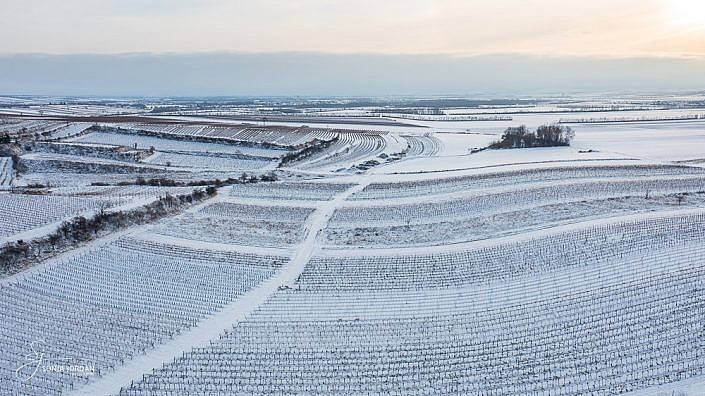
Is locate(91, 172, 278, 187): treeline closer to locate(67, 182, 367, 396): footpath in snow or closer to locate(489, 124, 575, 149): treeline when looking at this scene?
locate(67, 182, 367, 396): footpath in snow

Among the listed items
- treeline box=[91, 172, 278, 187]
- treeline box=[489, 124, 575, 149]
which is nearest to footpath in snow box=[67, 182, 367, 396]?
treeline box=[91, 172, 278, 187]

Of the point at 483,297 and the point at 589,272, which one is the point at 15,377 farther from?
the point at 589,272

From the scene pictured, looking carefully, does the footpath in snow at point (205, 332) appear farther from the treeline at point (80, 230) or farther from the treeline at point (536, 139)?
the treeline at point (536, 139)

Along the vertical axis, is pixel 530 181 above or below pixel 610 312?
above

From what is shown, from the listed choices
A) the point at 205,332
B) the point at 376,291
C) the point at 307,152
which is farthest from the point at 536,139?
the point at 205,332

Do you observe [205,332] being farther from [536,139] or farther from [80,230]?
[536,139]

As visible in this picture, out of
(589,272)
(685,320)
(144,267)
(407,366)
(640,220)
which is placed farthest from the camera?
(640,220)

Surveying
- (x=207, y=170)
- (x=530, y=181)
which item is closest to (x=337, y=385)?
(x=530, y=181)
